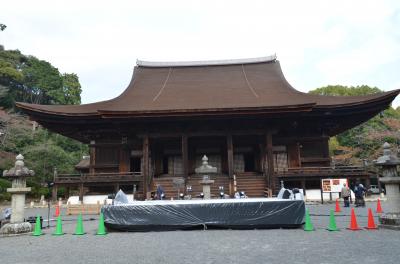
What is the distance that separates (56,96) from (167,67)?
32.5 meters

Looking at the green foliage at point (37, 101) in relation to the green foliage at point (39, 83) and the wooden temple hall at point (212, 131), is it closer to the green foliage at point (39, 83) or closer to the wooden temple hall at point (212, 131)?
the green foliage at point (39, 83)

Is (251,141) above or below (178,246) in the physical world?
above

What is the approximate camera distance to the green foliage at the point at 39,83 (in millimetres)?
48188

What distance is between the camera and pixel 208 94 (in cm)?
2036

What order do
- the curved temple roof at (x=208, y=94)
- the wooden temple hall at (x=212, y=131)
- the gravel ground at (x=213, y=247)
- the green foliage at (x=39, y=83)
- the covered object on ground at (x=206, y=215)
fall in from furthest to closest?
the green foliage at (x=39, y=83) → the wooden temple hall at (x=212, y=131) → the curved temple roof at (x=208, y=94) → the covered object on ground at (x=206, y=215) → the gravel ground at (x=213, y=247)

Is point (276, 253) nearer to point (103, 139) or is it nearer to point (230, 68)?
point (103, 139)

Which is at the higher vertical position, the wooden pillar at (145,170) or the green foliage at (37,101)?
the green foliage at (37,101)

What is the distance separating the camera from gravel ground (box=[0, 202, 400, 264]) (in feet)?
16.4

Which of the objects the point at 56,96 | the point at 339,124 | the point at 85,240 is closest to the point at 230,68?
the point at 339,124

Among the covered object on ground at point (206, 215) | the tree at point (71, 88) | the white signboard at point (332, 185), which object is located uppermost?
the tree at point (71, 88)

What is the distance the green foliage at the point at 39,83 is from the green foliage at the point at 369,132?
135 ft

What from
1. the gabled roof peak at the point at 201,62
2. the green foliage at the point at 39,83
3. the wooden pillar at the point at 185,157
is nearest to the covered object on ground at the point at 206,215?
the wooden pillar at the point at 185,157

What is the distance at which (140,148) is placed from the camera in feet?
64.6

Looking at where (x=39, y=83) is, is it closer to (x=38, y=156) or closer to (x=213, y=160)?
(x=38, y=156)
